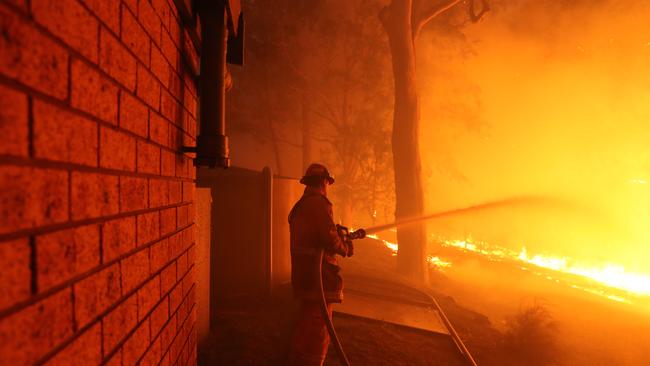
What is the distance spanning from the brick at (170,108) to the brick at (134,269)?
2.10ft

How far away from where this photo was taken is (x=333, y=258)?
4676mm

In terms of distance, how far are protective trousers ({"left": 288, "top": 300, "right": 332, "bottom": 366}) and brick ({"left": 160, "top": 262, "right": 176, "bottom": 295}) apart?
2.66 metres

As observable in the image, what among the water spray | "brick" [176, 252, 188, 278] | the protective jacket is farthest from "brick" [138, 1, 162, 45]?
the water spray

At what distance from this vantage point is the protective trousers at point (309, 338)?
4.21m

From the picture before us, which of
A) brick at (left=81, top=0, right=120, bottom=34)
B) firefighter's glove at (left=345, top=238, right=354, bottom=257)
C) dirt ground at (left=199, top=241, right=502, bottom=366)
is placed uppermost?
brick at (left=81, top=0, right=120, bottom=34)

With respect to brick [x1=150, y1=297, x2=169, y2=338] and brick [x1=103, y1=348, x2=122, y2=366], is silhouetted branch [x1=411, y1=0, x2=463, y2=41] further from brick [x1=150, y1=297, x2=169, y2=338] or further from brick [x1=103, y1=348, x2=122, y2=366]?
brick [x1=103, y1=348, x2=122, y2=366]

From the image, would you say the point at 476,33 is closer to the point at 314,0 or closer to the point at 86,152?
the point at 314,0

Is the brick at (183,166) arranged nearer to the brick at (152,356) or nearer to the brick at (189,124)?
the brick at (189,124)

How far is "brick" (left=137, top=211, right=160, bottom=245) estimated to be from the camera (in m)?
1.40

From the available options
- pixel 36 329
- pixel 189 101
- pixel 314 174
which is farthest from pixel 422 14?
pixel 36 329

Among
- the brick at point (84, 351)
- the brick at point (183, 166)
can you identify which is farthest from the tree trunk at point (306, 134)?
the brick at point (84, 351)

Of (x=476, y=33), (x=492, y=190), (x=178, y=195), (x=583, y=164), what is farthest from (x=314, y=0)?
(x=492, y=190)

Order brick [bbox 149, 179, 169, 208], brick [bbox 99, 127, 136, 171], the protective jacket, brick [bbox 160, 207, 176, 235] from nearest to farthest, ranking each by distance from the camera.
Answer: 1. brick [bbox 99, 127, 136, 171]
2. brick [bbox 149, 179, 169, 208]
3. brick [bbox 160, 207, 176, 235]
4. the protective jacket

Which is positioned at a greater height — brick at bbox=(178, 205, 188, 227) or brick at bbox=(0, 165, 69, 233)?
brick at bbox=(0, 165, 69, 233)
